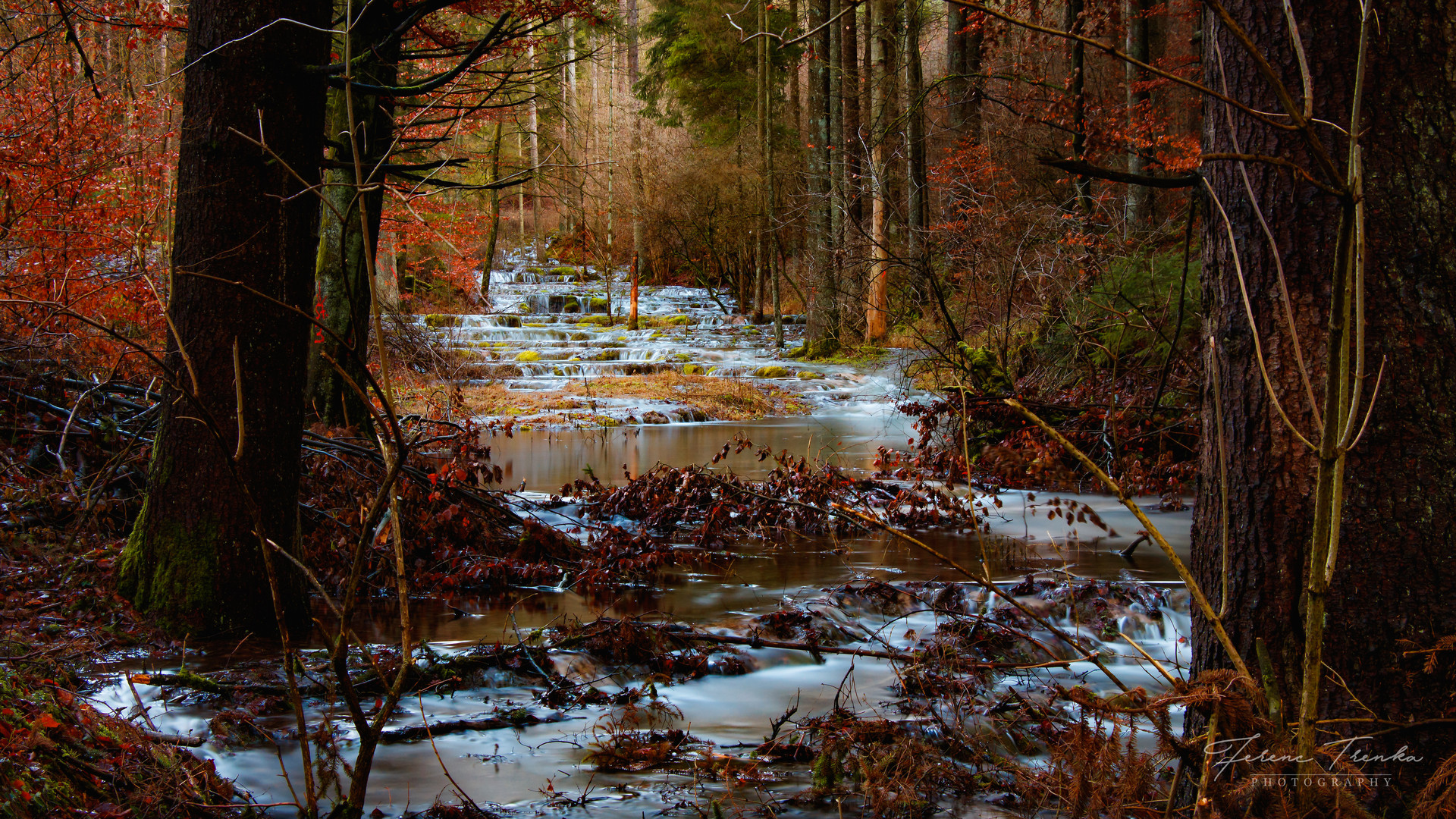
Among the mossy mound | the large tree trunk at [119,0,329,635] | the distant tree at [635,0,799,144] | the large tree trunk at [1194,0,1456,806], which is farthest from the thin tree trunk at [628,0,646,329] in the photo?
the large tree trunk at [1194,0,1456,806]

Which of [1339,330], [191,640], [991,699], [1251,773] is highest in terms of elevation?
[1339,330]

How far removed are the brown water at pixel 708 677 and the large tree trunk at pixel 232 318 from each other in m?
0.66

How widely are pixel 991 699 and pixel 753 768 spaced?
130cm

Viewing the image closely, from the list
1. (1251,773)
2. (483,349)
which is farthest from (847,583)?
(483,349)

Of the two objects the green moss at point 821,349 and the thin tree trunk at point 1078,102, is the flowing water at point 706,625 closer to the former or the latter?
the thin tree trunk at point 1078,102

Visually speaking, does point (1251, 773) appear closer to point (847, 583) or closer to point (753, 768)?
point (753, 768)

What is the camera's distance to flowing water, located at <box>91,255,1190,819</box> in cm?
336

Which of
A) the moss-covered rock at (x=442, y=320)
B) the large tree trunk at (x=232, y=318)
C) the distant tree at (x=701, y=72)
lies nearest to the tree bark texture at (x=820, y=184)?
the distant tree at (x=701, y=72)

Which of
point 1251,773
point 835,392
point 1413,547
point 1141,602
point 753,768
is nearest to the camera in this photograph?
point 1251,773

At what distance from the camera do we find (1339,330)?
4.91 feet

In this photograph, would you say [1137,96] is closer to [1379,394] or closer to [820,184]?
[820,184]

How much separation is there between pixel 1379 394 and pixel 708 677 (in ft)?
10.5

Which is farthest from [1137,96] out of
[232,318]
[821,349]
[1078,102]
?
[232,318]

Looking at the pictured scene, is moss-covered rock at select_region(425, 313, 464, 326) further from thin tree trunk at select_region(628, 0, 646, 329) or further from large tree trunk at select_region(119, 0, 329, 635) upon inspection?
large tree trunk at select_region(119, 0, 329, 635)
